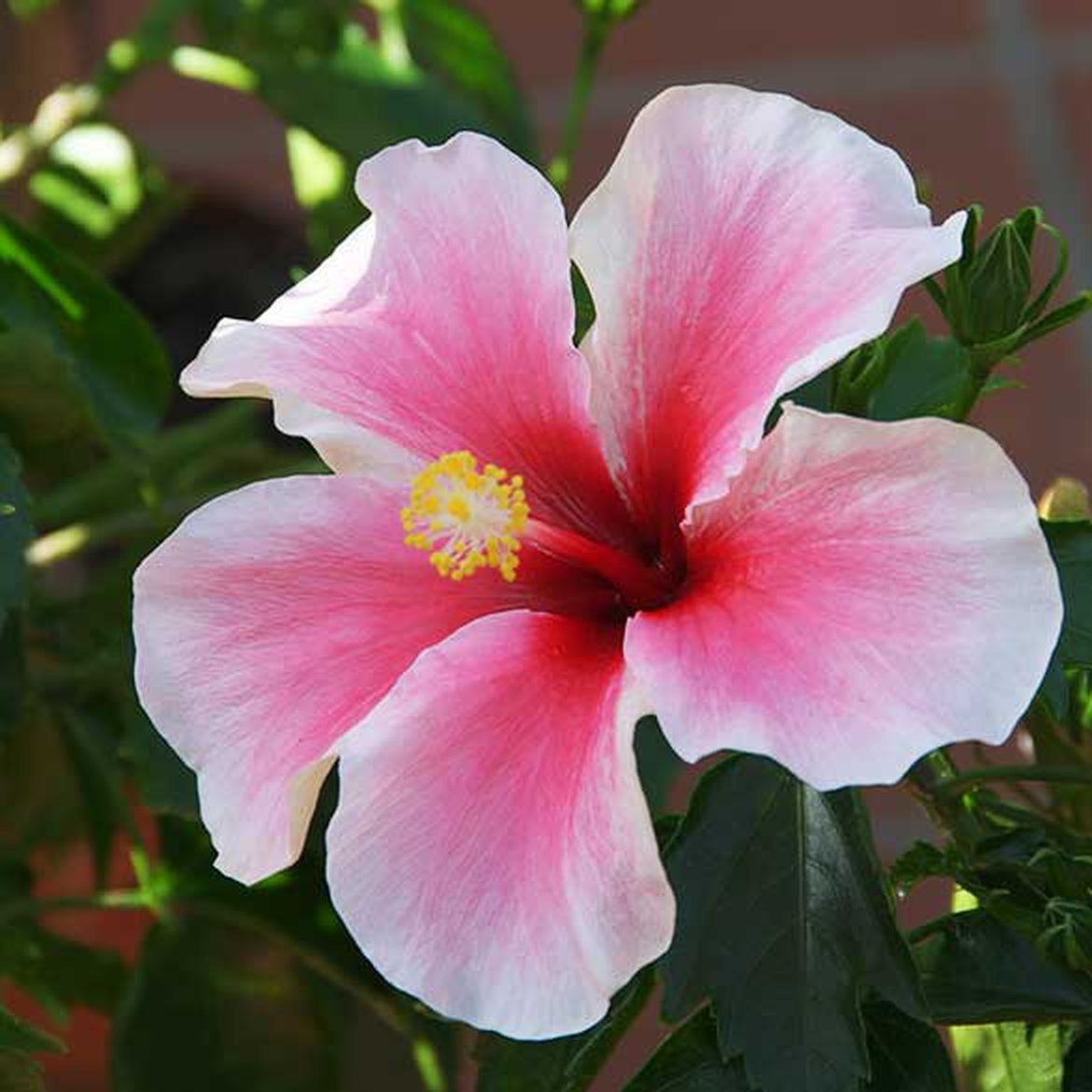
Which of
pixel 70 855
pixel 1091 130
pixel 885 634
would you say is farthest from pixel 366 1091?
pixel 1091 130

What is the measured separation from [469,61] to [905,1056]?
0.55m

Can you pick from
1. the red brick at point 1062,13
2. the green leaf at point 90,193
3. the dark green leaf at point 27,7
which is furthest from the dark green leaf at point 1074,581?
the red brick at point 1062,13

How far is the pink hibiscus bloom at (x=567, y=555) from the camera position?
0.37 meters

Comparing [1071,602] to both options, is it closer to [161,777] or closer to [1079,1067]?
[1079,1067]

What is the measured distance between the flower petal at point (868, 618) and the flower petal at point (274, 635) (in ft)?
0.20

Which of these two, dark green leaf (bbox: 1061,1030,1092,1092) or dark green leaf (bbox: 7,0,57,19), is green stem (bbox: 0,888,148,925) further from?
dark green leaf (bbox: 7,0,57,19)

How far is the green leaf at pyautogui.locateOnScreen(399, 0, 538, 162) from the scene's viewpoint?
2.85 ft

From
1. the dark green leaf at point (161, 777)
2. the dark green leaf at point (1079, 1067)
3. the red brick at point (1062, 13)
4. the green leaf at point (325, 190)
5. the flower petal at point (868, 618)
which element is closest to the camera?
the flower petal at point (868, 618)

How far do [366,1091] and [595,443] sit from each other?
0.45 metres

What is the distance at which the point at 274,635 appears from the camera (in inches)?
16.8

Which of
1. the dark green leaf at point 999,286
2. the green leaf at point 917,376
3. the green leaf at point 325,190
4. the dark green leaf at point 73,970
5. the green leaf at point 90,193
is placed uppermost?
the dark green leaf at point 999,286

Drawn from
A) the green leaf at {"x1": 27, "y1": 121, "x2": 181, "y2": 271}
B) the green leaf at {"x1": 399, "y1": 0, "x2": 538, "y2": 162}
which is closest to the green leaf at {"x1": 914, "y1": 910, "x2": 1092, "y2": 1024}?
the green leaf at {"x1": 399, "y1": 0, "x2": 538, "y2": 162}

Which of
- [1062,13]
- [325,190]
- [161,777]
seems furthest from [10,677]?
[1062,13]

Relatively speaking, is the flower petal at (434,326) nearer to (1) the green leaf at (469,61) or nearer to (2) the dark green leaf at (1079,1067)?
(2) the dark green leaf at (1079,1067)
